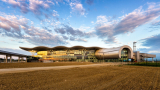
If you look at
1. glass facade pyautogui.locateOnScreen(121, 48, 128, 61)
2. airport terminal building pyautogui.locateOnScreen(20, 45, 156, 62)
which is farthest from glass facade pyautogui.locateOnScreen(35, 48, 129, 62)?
glass facade pyautogui.locateOnScreen(121, 48, 128, 61)

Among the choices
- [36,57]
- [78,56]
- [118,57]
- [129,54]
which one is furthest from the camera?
[36,57]

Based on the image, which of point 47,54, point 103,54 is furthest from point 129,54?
point 47,54

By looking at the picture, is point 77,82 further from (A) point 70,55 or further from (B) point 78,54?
(A) point 70,55

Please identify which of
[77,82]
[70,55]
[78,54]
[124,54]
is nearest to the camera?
[77,82]

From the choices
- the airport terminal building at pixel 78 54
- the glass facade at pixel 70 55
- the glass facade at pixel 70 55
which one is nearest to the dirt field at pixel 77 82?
the airport terminal building at pixel 78 54

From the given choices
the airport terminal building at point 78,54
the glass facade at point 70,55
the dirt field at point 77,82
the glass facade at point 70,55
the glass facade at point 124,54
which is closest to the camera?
the dirt field at point 77,82

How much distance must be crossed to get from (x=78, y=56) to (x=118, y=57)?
38.2 m

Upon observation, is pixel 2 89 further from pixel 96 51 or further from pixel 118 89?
pixel 96 51

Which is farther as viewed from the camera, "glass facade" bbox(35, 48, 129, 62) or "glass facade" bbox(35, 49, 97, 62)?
"glass facade" bbox(35, 49, 97, 62)

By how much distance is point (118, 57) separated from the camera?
75.2 m

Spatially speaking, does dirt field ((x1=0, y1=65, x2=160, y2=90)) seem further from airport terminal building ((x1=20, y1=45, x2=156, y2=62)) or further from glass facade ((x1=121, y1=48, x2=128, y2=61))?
airport terminal building ((x1=20, y1=45, x2=156, y2=62))

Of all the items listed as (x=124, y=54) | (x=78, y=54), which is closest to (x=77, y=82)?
(x=124, y=54)

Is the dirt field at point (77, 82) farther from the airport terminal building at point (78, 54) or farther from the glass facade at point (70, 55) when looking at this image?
the glass facade at point (70, 55)

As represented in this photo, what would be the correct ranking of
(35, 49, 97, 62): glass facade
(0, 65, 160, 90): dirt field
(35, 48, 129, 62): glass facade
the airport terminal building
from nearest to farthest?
(0, 65, 160, 90): dirt field
the airport terminal building
(35, 48, 129, 62): glass facade
(35, 49, 97, 62): glass facade
